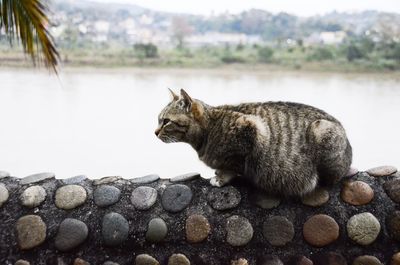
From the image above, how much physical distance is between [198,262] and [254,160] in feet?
1.19

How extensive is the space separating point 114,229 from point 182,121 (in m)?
0.40

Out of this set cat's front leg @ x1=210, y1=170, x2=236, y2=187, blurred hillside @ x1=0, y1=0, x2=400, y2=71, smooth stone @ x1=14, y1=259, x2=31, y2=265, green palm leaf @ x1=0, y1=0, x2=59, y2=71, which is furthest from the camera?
blurred hillside @ x1=0, y1=0, x2=400, y2=71

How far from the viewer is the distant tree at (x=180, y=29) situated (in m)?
3.14

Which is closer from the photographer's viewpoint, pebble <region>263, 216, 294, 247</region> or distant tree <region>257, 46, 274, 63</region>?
pebble <region>263, 216, 294, 247</region>

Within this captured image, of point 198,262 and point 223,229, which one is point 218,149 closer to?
point 223,229

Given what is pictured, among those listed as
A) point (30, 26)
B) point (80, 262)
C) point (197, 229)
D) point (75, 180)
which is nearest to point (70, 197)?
point (75, 180)

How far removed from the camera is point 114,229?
4.54ft

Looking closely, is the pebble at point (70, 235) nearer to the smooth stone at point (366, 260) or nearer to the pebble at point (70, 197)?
the pebble at point (70, 197)

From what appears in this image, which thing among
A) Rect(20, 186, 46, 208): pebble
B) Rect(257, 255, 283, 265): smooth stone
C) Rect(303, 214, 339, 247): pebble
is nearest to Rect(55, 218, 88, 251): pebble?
Rect(20, 186, 46, 208): pebble

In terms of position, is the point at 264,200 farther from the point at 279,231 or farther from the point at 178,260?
the point at 178,260

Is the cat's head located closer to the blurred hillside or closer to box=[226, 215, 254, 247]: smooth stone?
box=[226, 215, 254, 247]: smooth stone

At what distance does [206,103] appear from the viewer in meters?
1.55

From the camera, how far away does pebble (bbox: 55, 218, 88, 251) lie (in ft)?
4.50

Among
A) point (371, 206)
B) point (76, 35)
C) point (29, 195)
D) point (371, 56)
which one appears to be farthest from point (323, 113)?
point (76, 35)
